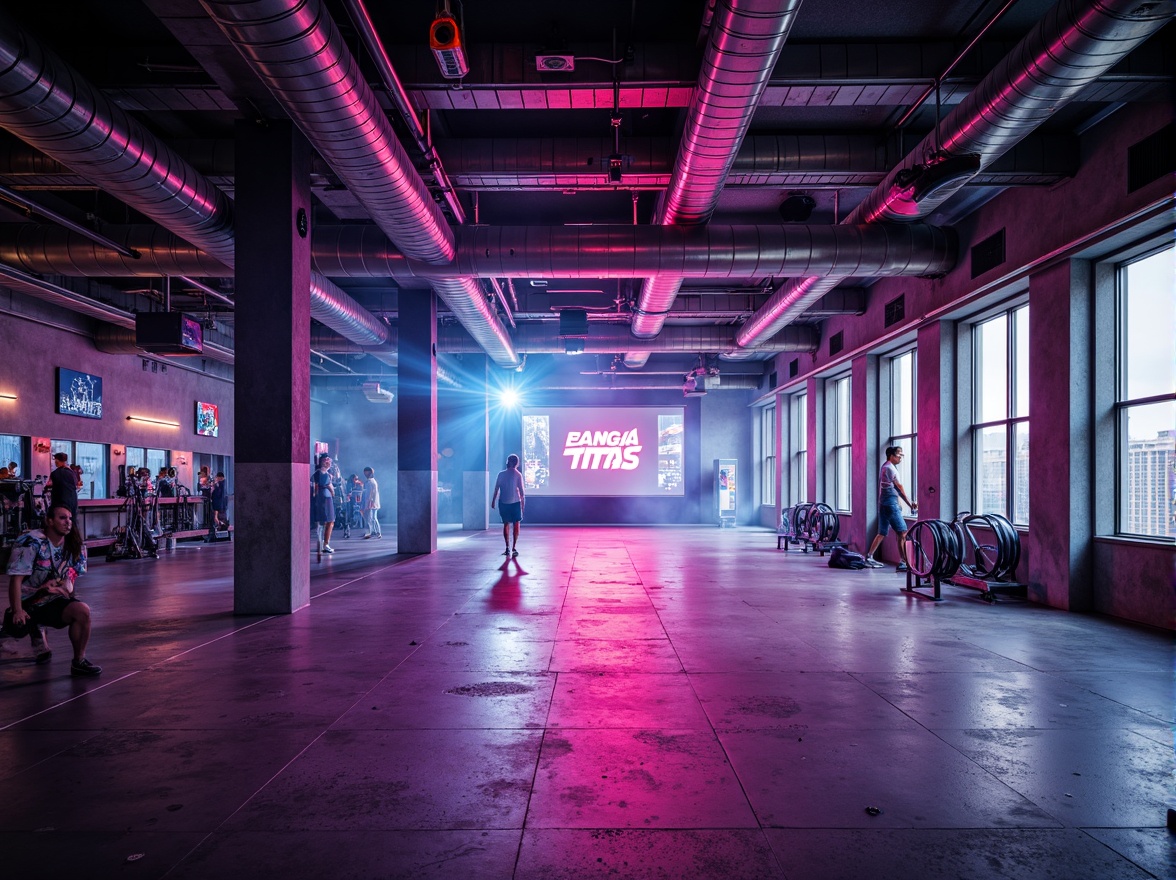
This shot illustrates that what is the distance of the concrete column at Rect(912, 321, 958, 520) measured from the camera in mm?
9344

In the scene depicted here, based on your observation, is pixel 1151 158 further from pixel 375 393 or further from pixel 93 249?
pixel 375 393

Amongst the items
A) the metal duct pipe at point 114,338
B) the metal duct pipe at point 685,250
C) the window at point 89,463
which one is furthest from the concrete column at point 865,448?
the window at point 89,463

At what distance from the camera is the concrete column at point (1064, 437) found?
6.72 metres

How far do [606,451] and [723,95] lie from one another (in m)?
16.2

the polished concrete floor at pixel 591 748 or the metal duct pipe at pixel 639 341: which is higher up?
the metal duct pipe at pixel 639 341

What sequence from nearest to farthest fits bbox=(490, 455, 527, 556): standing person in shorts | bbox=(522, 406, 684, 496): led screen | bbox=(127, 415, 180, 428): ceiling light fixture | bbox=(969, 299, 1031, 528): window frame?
bbox=(969, 299, 1031, 528): window frame < bbox=(490, 455, 527, 556): standing person in shorts < bbox=(127, 415, 180, 428): ceiling light fixture < bbox=(522, 406, 684, 496): led screen

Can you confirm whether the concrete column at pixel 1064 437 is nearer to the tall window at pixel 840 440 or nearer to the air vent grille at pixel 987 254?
the air vent grille at pixel 987 254

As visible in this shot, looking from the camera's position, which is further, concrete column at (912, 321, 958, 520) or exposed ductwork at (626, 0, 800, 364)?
concrete column at (912, 321, 958, 520)

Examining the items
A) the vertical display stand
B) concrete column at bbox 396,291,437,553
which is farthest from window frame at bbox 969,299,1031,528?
the vertical display stand

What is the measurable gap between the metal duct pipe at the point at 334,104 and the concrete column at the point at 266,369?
93 cm

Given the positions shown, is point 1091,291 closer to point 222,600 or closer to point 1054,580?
point 1054,580

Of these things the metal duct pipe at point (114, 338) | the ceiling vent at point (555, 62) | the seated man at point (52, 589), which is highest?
the ceiling vent at point (555, 62)

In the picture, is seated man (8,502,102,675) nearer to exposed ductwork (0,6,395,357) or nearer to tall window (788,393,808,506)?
exposed ductwork (0,6,395,357)

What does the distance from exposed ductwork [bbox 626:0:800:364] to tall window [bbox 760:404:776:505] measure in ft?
42.3
